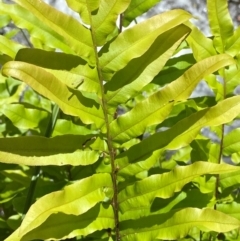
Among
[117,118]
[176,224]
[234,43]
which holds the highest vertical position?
[234,43]

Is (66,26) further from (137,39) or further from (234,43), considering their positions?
(234,43)

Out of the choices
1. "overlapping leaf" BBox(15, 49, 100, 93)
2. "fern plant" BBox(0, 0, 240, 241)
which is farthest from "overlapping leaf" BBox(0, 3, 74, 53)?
"overlapping leaf" BBox(15, 49, 100, 93)

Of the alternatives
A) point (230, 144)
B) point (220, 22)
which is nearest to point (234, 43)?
point (220, 22)

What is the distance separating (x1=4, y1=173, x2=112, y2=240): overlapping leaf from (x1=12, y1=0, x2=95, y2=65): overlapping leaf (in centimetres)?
15

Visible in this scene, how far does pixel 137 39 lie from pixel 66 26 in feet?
0.28

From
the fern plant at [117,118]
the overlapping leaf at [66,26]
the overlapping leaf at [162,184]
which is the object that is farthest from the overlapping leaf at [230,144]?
the overlapping leaf at [66,26]

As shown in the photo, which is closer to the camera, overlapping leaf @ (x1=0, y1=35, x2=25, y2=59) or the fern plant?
the fern plant

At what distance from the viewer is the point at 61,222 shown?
0.66m

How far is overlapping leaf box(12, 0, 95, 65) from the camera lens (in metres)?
0.60

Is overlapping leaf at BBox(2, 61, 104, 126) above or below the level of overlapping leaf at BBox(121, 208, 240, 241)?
above

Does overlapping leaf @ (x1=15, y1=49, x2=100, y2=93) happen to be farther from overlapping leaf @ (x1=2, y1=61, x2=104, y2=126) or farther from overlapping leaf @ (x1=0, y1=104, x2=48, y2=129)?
overlapping leaf @ (x1=0, y1=104, x2=48, y2=129)

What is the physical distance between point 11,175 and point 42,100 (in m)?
0.16

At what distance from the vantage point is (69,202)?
24.5 inches

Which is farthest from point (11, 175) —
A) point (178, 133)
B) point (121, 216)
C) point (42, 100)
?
point (178, 133)
